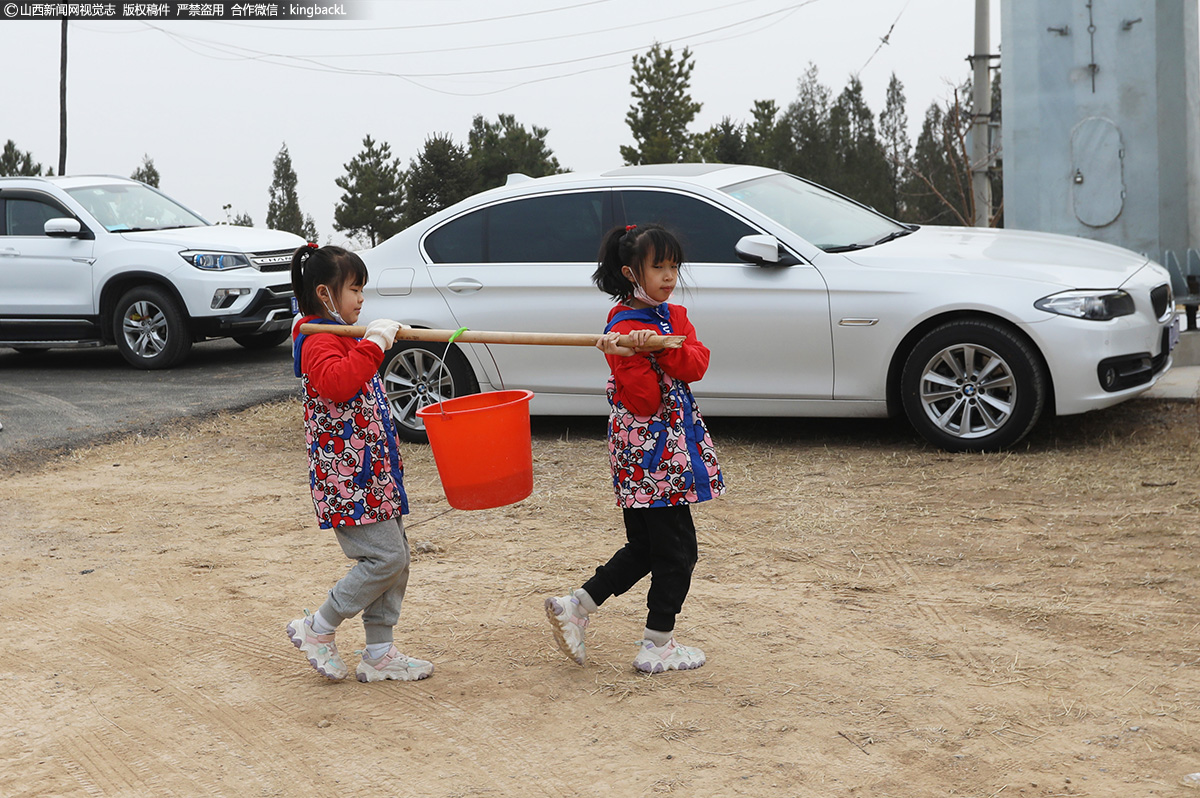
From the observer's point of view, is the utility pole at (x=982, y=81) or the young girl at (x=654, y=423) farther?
the utility pole at (x=982, y=81)

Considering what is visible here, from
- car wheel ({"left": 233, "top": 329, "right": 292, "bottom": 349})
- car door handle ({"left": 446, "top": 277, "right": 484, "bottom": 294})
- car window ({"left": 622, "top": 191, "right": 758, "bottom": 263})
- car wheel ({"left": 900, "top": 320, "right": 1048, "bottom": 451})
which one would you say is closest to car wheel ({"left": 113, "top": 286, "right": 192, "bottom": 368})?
car wheel ({"left": 233, "top": 329, "right": 292, "bottom": 349})

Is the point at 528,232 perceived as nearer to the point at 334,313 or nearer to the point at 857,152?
the point at 334,313

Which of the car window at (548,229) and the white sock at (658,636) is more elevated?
the car window at (548,229)

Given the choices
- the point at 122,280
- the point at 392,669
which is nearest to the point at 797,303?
the point at 392,669

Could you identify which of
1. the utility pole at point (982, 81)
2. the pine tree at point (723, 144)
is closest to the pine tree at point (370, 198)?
the pine tree at point (723, 144)

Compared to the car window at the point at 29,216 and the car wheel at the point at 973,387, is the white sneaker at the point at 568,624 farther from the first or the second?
the car window at the point at 29,216

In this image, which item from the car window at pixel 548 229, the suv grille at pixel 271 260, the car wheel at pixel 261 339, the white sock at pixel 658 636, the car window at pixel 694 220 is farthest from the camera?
the car wheel at pixel 261 339

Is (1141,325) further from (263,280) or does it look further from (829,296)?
(263,280)

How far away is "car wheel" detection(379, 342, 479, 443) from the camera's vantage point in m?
7.71

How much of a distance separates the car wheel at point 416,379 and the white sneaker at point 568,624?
3.85 m

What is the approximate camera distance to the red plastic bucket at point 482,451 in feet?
12.0

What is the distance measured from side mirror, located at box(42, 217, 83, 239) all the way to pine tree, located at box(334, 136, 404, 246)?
36.5 metres

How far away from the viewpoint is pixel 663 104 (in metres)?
57.4

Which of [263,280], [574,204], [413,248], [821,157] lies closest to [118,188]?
[263,280]
